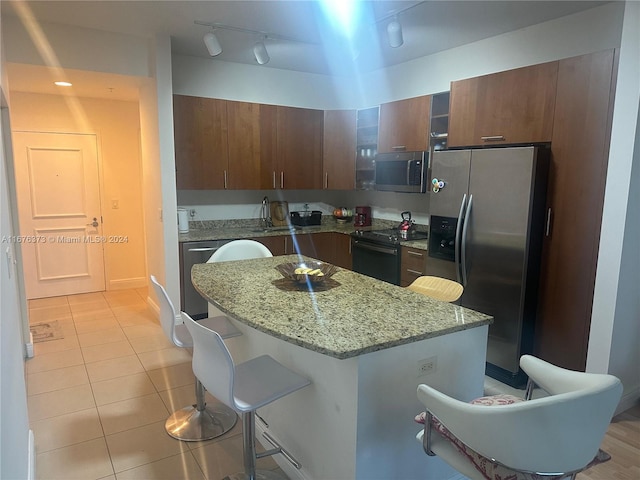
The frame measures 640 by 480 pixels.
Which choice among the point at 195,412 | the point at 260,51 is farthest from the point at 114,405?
the point at 260,51

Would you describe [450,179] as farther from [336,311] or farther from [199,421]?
[199,421]

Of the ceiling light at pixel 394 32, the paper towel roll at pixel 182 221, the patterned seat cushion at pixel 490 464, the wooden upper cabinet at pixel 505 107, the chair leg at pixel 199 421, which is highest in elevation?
the ceiling light at pixel 394 32

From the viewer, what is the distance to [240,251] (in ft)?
10.8

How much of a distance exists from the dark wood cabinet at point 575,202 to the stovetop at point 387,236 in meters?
1.42

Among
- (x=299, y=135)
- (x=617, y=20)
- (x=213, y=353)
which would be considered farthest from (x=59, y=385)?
(x=617, y=20)

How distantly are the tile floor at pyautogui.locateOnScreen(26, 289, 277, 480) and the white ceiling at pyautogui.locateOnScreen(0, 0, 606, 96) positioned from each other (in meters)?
2.46

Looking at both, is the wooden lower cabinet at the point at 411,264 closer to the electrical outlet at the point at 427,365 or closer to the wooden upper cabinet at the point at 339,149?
the wooden upper cabinet at the point at 339,149

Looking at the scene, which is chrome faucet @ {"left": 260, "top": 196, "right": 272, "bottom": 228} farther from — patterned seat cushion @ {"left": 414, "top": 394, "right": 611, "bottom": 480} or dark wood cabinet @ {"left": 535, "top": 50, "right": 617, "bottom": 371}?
patterned seat cushion @ {"left": 414, "top": 394, "right": 611, "bottom": 480}

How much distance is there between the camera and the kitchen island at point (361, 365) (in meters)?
1.64

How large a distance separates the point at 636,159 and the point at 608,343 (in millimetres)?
1136

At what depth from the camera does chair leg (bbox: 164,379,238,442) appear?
8.25 ft

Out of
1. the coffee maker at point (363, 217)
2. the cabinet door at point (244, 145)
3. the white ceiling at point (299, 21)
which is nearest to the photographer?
the white ceiling at point (299, 21)

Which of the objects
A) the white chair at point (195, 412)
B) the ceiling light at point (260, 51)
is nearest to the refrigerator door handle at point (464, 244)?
the white chair at point (195, 412)

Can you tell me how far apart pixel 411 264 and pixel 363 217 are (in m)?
1.43
